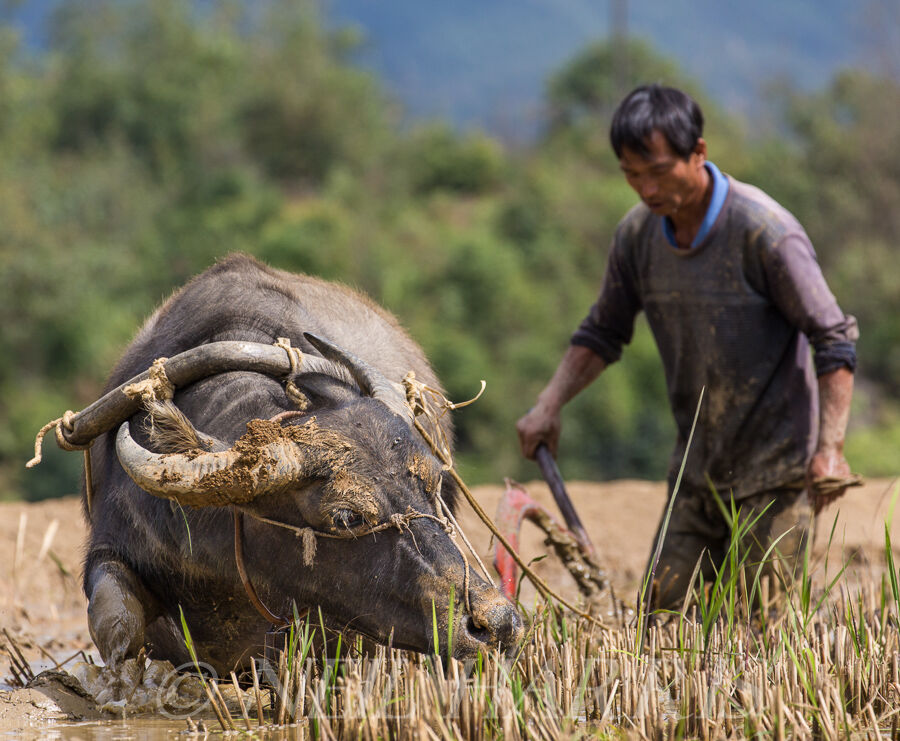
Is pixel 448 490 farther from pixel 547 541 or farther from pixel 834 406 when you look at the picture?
pixel 834 406

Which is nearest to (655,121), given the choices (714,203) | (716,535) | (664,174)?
(664,174)

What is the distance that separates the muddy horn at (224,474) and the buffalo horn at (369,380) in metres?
0.35

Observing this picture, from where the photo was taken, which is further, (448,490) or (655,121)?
(655,121)

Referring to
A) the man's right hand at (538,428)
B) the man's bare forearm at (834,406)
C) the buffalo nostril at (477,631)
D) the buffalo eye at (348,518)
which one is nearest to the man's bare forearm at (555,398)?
the man's right hand at (538,428)

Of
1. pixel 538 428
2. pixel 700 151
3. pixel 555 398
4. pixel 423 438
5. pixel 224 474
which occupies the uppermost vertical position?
pixel 700 151

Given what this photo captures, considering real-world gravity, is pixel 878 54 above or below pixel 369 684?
above

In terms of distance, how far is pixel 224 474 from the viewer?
3301mm

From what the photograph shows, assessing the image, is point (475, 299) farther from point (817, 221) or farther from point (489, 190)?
point (489, 190)

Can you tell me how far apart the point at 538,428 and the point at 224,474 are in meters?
1.80

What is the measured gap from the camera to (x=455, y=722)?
286 cm

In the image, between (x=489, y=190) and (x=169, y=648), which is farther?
(x=489, y=190)

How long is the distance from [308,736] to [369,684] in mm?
233

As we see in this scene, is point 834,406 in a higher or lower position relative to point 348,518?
higher

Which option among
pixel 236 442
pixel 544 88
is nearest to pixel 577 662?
pixel 236 442
